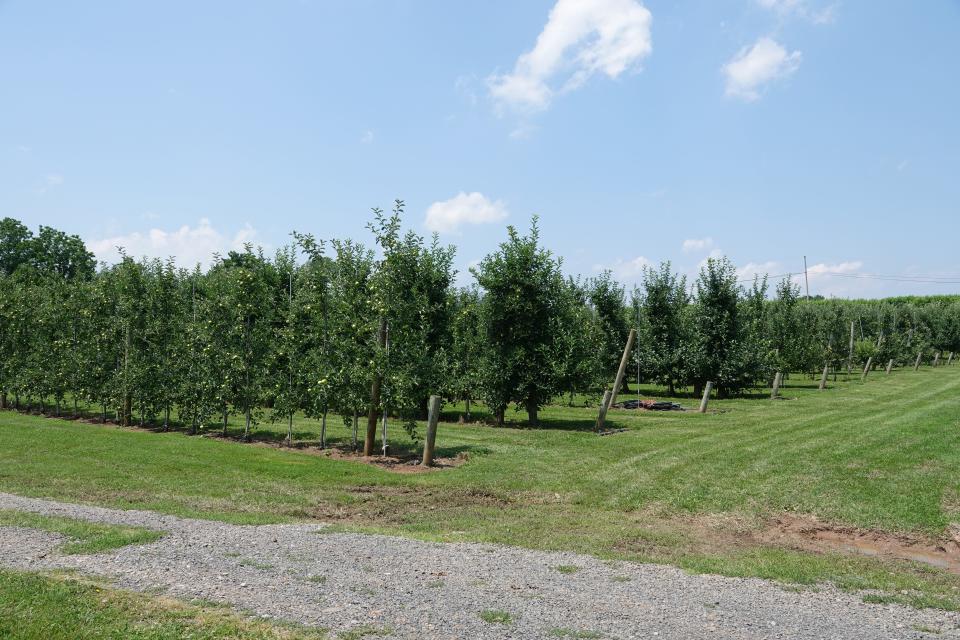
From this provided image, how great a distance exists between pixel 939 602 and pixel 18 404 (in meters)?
31.9

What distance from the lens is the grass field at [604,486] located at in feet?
29.1

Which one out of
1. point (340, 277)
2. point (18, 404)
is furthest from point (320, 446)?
point (18, 404)

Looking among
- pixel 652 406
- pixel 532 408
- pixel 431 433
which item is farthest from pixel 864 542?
pixel 652 406

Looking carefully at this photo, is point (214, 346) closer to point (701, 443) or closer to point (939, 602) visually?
point (701, 443)

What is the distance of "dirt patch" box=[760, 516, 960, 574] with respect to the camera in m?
8.67

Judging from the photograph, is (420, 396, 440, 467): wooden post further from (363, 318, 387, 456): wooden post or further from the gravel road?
the gravel road

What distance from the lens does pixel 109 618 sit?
558 cm

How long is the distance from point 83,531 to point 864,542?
34.9ft

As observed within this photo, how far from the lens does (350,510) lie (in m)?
11.0

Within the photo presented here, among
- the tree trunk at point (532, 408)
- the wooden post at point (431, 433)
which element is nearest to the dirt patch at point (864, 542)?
the wooden post at point (431, 433)

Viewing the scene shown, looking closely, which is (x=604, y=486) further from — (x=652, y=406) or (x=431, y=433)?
(x=652, y=406)

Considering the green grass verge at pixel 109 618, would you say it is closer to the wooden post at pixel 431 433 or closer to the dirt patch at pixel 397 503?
the dirt patch at pixel 397 503

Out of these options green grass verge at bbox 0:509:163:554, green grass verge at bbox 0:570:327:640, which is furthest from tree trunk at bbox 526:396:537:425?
green grass verge at bbox 0:570:327:640

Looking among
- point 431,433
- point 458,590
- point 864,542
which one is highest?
point 431,433
